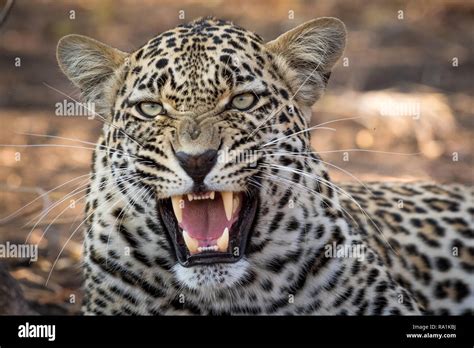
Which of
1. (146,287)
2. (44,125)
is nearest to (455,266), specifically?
(146,287)

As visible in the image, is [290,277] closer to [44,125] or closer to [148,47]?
[148,47]

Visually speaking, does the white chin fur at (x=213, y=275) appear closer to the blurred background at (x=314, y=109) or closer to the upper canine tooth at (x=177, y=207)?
the upper canine tooth at (x=177, y=207)

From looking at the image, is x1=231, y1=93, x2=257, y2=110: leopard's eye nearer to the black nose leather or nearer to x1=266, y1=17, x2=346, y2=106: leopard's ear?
x1=266, y1=17, x2=346, y2=106: leopard's ear

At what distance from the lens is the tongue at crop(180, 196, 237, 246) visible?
573cm

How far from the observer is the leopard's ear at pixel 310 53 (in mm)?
6125

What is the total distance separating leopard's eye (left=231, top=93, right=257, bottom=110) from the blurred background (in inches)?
102

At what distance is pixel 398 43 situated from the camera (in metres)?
11.8

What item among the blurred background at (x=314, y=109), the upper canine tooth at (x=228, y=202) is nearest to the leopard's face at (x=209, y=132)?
the upper canine tooth at (x=228, y=202)

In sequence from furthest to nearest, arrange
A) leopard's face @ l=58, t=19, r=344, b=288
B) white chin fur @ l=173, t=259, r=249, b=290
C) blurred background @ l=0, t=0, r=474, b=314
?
blurred background @ l=0, t=0, r=474, b=314 → white chin fur @ l=173, t=259, r=249, b=290 → leopard's face @ l=58, t=19, r=344, b=288

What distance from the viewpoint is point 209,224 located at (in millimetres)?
5734

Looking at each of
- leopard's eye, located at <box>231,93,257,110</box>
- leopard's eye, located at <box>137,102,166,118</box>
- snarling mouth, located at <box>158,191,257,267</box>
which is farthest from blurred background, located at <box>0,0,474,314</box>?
leopard's eye, located at <box>231,93,257,110</box>

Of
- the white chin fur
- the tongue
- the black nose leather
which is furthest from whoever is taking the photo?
the tongue

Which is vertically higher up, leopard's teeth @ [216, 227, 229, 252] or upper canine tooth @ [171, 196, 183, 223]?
upper canine tooth @ [171, 196, 183, 223]

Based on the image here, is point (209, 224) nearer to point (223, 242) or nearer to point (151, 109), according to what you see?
point (223, 242)
